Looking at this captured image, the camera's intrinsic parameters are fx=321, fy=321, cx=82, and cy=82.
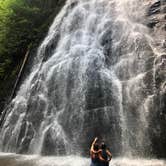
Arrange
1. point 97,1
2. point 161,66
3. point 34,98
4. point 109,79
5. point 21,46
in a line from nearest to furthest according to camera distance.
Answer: point 161,66 → point 109,79 → point 34,98 → point 97,1 → point 21,46

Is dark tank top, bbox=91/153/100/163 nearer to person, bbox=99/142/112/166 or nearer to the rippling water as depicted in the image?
person, bbox=99/142/112/166

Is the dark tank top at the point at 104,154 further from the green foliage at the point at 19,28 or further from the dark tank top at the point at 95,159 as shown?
the green foliage at the point at 19,28

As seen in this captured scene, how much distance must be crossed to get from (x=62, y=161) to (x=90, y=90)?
3960 millimetres

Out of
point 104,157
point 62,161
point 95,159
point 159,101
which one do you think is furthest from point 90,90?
point 104,157

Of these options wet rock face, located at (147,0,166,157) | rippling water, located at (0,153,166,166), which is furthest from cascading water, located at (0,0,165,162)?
rippling water, located at (0,153,166,166)

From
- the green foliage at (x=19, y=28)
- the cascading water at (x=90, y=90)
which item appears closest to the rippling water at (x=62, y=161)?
the cascading water at (x=90, y=90)

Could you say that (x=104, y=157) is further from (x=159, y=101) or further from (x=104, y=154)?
(x=159, y=101)

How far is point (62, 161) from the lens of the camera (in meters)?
13.5

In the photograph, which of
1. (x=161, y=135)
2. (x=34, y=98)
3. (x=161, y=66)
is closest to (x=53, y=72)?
(x=34, y=98)

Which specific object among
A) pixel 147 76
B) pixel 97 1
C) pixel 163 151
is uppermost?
pixel 97 1

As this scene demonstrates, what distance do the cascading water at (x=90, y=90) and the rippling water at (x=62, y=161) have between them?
25.5 inches

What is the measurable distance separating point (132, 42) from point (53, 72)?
185 inches

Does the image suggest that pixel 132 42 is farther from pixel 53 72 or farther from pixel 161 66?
→ pixel 53 72

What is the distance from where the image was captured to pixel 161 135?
524 inches
